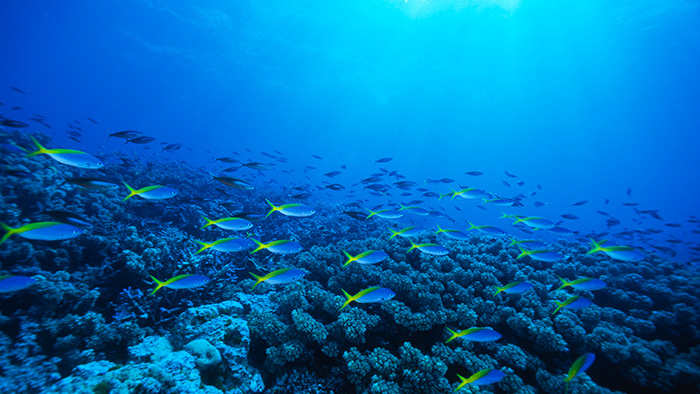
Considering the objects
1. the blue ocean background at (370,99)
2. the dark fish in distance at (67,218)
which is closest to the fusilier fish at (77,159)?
the dark fish in distance at (67,218)

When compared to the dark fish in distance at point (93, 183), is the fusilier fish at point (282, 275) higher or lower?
→ lower

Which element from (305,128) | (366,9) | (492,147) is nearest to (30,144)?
(366,9)

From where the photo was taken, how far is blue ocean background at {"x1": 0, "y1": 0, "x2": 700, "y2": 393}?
213 inches

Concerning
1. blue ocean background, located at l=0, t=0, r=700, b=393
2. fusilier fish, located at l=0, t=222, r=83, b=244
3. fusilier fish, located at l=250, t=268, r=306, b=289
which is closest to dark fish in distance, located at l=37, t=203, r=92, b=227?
fusilier fish, located at l=0, t=222, r=83, b=244

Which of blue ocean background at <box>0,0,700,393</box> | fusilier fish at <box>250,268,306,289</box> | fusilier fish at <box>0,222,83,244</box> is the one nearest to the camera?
fusilier fish at <box>0,222,83,244</box>

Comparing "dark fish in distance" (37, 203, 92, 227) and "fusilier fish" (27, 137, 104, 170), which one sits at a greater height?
"fusilier fish" (27, 137, 104, 170)

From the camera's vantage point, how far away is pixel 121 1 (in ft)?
123

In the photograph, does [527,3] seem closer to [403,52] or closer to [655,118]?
[403,52]

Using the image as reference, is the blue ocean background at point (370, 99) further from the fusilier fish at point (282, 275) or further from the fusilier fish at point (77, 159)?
the fusilier fish at point (77, 159)

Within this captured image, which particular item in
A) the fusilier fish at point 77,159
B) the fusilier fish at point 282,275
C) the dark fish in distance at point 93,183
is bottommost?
the fusilier fish at point 282,275

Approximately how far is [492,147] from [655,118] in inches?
1713

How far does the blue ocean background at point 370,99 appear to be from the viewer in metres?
5.41

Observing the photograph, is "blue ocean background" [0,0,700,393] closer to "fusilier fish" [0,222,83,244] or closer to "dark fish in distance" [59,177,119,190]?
"fusilier fish" [0,222,83,244]

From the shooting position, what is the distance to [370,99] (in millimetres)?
69062
